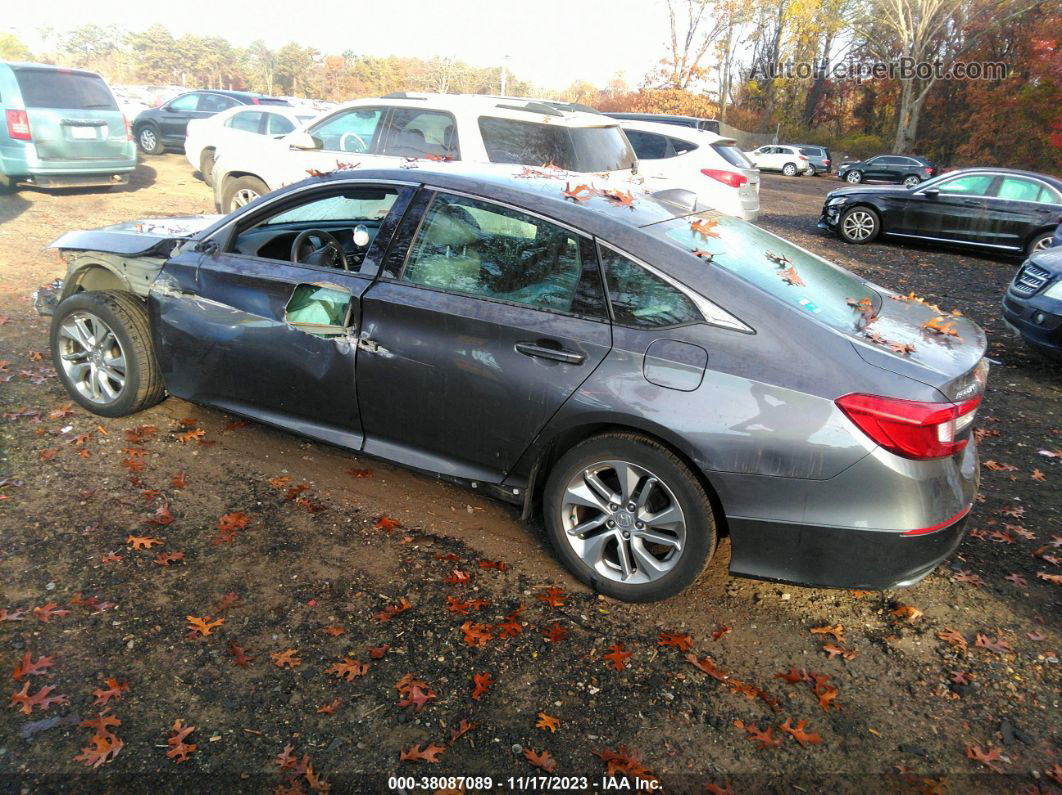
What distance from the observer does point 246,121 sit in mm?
13047

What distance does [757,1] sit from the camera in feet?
166

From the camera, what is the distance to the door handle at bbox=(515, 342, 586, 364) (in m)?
3.05

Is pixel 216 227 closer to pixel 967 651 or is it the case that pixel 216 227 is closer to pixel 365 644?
pixel 365 644

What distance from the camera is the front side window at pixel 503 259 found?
3.15 metres

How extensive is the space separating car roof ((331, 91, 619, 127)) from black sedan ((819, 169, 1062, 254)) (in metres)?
7.38

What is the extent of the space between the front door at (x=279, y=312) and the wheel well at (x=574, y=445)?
0.97 meters

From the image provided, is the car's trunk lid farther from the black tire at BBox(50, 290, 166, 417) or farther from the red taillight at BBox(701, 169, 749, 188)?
the red taillight at BBox(701, 169, 749, 188)

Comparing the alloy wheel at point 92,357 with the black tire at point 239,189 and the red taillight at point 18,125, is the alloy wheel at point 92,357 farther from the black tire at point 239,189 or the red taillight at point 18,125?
the red taillight at point 18,125

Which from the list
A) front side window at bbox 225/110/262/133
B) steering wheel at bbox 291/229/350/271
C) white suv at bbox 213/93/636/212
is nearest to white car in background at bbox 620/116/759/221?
white suv at bbox 213/93/636/212

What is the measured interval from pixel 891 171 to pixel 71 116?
3085cm

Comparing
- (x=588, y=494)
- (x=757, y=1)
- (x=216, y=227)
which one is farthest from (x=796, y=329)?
(x=757, y=1)

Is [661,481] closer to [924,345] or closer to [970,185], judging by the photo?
[924,345]

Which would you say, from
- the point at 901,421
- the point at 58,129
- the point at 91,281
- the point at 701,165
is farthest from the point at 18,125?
the point at 901,421

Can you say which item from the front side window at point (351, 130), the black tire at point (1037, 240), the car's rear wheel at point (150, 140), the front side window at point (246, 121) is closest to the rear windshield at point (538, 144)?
the front side window at point (351, 130)
